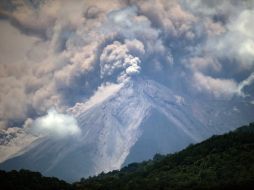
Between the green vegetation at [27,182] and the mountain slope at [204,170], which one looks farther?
the mountain slope at [204,170]

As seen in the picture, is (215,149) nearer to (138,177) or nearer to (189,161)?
(189,161)

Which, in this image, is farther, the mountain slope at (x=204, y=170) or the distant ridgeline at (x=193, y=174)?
the mountain slope at (x=204, y=170)

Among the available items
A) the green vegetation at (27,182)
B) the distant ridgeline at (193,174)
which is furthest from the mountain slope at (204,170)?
the green vegetation at (27,182)

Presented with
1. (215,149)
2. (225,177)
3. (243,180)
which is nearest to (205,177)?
(225,177)

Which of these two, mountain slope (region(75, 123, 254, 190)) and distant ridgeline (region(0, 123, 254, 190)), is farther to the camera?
mountain slope (region(75, 123, 254, 190))

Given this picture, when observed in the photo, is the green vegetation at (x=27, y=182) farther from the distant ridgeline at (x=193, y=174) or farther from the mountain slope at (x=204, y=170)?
the mountain slope at (x=204, y=170)

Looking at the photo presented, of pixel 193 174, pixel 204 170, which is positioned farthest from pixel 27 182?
pixel 204 170

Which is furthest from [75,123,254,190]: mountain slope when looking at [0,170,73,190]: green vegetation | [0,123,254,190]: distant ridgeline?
[0,170,73,190]: green vegetation

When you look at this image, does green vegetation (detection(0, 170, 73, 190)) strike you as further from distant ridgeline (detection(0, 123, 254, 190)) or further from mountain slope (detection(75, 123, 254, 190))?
mountain slope (detection(75, 123, 254, 190))
